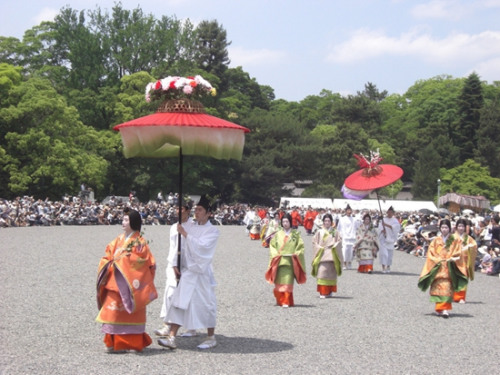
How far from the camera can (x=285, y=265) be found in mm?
12500

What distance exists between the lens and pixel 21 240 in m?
26.1

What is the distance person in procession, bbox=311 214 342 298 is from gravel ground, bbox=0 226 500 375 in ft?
1.01

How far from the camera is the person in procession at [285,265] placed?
12.4m

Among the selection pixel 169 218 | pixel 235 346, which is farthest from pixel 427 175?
pixel 235 346

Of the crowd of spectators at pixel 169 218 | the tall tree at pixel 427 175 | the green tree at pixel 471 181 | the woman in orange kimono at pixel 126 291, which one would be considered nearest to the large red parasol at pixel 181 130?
the woman in orange kimono at pixel 126 291

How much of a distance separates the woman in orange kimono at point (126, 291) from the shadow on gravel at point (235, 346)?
0.71 ft

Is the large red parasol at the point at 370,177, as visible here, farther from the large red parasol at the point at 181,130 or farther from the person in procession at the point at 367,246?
the large red parasol at the point at 181,130

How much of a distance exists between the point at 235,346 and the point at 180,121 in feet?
8.71

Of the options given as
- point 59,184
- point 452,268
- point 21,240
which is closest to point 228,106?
point 59,184

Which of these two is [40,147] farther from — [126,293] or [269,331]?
[126,293]

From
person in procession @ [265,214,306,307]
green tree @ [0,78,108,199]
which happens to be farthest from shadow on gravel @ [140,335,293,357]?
green tree @ [0,78,108,199]

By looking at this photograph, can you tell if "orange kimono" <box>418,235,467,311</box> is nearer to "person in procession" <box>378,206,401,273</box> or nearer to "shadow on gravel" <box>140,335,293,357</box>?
"shadow on gravel" <box>140,335,293,357</box>

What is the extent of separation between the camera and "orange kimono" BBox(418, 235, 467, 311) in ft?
38.3

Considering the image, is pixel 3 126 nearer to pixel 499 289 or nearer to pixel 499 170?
pixel 499 289
